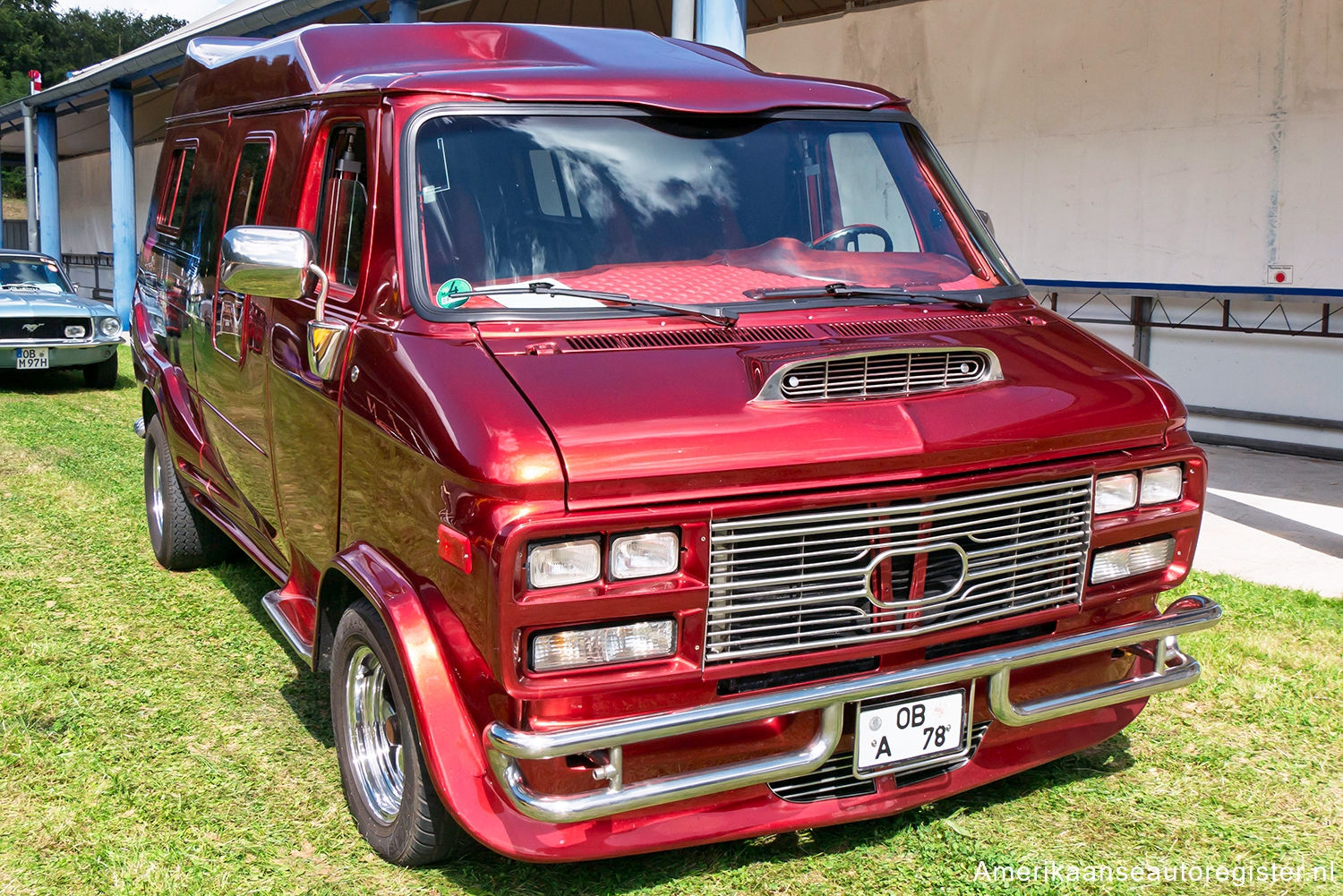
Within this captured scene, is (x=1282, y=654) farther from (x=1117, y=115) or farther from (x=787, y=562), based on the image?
(x=1117, y=115)

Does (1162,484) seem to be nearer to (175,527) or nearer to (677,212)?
(677,212)

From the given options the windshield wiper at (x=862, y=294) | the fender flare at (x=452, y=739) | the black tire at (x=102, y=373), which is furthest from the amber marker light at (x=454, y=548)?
the black tire at (x=102, y=373)

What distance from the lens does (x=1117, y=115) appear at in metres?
10.1

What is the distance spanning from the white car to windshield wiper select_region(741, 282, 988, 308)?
1149 cm

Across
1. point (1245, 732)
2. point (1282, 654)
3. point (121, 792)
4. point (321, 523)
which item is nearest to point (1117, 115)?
point (1282, 654)

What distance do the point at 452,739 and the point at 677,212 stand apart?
5.76ft

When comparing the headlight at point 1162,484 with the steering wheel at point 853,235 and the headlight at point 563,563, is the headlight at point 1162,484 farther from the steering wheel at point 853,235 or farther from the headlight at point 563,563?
the headlight at point 563,563

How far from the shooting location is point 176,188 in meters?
5.94

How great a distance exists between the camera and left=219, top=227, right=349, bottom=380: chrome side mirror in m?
3.53

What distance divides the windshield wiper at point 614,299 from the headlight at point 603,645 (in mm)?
988

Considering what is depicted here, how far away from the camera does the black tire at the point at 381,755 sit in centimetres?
319

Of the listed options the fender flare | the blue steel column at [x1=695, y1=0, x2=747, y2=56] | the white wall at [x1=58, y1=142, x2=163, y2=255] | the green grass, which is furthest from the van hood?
the white wall at [x1=58, y1=142, x2=163, y2=255]

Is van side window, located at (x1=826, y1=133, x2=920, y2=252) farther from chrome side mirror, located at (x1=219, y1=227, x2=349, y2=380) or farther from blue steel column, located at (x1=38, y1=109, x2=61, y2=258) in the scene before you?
blue steel column, located at (x1=38, y1=109, x2=61, y2=258)

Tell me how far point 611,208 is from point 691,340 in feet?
2.09
